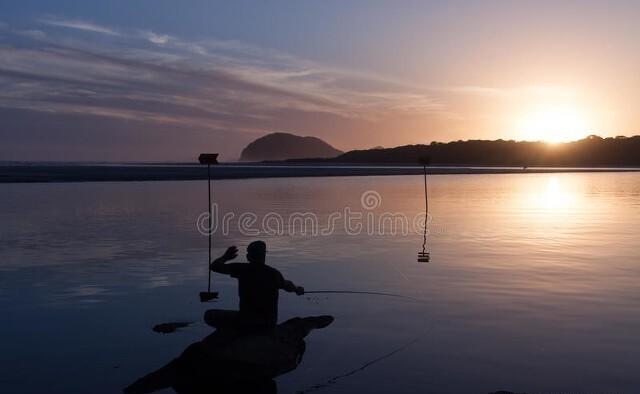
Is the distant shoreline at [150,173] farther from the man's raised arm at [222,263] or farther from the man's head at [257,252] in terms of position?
the man's head at [257,252]

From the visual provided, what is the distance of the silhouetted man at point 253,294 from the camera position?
8.16m

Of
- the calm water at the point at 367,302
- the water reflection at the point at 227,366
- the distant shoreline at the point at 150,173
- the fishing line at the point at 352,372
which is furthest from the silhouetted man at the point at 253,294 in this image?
the distant shoreline at the point at 150,173

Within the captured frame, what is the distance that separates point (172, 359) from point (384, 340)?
10.5ft

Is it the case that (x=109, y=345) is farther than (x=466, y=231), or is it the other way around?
(x=466, y=231)

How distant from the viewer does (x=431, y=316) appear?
33.9 ft

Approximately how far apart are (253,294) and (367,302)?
3.77 m

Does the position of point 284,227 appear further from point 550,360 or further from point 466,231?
point 550,360

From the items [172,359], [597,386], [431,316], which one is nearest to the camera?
[597,386]

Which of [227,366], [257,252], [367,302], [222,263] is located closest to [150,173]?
[367,302]

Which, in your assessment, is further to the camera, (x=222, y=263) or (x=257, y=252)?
(x=222, y=263)

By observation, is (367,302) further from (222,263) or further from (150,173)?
(150,173)

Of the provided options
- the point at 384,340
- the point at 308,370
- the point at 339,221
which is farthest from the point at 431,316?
the point at 339,221

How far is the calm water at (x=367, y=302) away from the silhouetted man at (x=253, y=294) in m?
0.86

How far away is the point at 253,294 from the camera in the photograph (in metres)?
8.17
